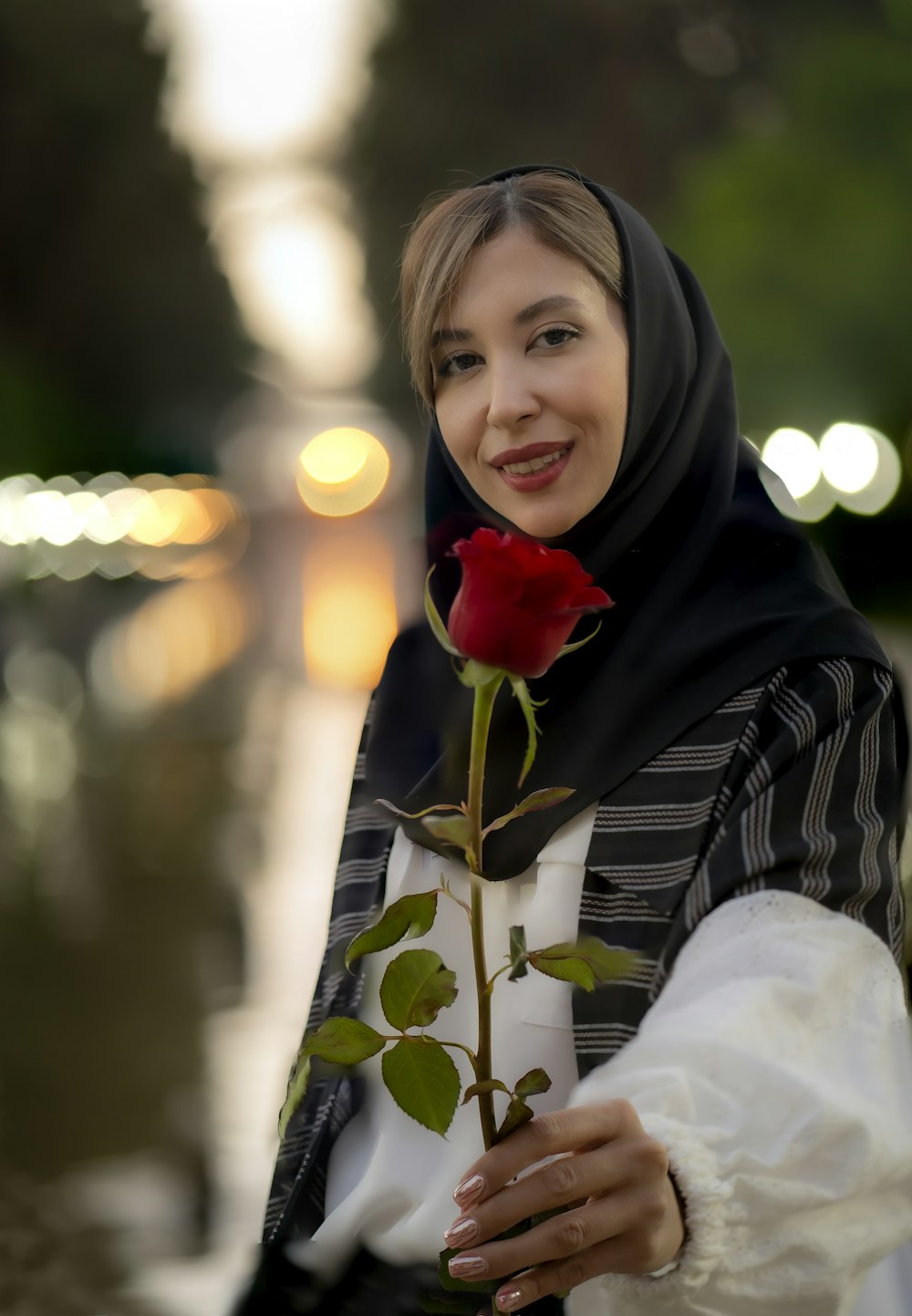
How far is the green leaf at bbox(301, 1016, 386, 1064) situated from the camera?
1.09 metres

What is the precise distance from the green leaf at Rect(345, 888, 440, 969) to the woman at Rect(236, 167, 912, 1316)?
0.17 m

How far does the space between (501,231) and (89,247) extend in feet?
107

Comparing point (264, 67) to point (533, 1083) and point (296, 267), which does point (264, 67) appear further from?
point (533, 1083)

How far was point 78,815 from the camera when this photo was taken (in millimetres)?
8367

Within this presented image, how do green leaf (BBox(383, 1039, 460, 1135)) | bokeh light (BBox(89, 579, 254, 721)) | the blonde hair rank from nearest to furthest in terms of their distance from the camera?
1. green leaf (BBox(383, 1039, 460, 1135))
2. the blonde hair
3. bokeh light (BBox(89, 579, 254, 721))

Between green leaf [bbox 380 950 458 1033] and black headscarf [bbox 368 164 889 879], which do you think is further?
black headscarf [bbox 368 164 889 879]

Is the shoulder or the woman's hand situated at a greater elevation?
the shoulder

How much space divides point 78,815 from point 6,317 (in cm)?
2707

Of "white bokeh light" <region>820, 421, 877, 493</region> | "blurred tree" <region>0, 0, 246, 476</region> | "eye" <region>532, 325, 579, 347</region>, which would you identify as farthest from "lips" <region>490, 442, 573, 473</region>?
"blurred tree" <region>0, 0, 246, 476</region>

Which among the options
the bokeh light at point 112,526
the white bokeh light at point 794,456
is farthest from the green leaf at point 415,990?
the bokeh light at point 112,526

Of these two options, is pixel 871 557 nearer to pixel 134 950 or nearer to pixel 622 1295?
pixel 134 950

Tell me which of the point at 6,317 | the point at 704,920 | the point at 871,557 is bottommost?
the point at 704,920

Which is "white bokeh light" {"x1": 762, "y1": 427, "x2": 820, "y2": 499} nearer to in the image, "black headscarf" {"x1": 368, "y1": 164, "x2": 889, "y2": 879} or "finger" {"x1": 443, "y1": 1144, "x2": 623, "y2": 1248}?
"black headscarf" {"x1": 368, "y1": 164, "x2": 889, "y2": 879}

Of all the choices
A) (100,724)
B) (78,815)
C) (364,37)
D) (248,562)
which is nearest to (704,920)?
(78,815)
